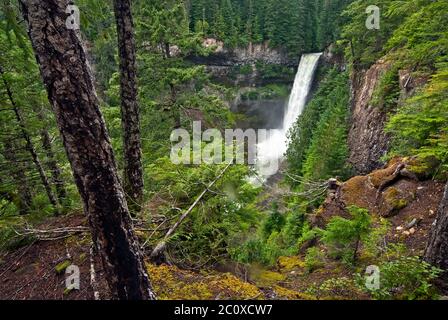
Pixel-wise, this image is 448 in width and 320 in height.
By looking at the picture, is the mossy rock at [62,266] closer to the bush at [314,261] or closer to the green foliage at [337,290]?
the green foliage at [337,290]

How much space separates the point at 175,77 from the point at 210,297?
1035 cm

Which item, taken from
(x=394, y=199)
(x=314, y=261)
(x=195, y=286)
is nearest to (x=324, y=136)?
(x=394, y=199)

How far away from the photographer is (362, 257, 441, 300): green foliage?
13.0ft

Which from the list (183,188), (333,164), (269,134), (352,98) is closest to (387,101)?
(333,164)

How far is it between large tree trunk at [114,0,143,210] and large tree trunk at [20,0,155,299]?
2.11 meters

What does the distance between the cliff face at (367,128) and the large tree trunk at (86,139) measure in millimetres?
13367

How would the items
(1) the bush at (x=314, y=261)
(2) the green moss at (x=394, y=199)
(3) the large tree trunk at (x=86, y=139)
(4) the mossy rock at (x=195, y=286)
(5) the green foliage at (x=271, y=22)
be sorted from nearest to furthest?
(3) the large tree trunk at (x=86, y=139) → (4) the mossy rock at (x=195, y=286) → (1) the bush at (x=314, y=261) → (2) the green moss at (x=394, y=199) → (5) the green foliage at (x=271, y=22)

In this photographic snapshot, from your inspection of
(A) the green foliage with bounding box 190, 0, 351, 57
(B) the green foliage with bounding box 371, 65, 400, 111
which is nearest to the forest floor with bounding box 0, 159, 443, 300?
(B) the green foliage with bounding box 371, 65, 400, 111

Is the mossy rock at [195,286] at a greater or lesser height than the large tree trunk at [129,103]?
lesser

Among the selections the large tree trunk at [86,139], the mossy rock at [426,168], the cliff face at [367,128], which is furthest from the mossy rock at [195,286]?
the cliff face at [367,128]

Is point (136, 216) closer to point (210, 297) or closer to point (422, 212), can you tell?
point (210, 297)

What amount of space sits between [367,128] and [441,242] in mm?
14363

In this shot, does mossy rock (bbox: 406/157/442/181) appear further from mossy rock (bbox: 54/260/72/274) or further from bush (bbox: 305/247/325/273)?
mossy rock (bbox: 54/260/72/274)

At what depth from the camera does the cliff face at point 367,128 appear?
15.4m
